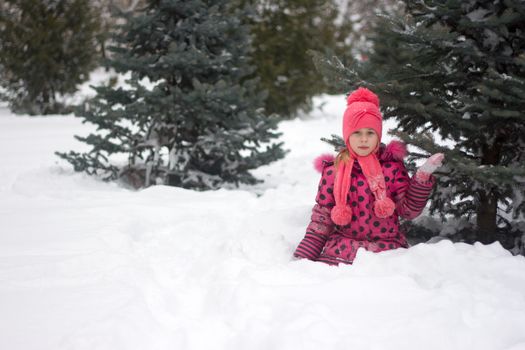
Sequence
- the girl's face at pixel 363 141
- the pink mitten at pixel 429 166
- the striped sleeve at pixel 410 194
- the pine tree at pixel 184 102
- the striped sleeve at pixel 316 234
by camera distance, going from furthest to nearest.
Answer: the pine tree at pixel 184 102, the striped sleeve at pixel 316 234, the girl's face at pixel 363 141, the striped sleeve at pixel 410 194, the pink mitten at pixel 429 166

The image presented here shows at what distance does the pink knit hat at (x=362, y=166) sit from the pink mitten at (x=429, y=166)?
0.23 m

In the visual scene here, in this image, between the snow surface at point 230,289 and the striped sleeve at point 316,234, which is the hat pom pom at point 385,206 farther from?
the striped sleeve at point 316,234

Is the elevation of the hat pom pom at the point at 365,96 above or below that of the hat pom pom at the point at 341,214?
above

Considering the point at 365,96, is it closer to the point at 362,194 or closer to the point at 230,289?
Result: the point at 362,194

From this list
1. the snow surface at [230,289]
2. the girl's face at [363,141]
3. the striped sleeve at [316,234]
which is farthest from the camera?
the striped sleeve at [316,234]

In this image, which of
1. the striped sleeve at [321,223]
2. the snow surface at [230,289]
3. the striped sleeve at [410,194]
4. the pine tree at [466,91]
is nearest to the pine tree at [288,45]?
the snow surface at [230,289]

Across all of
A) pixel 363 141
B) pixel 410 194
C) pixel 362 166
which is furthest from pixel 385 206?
pixel 363 141

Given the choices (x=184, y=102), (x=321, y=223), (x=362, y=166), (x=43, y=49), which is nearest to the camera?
(x=362, y=166)

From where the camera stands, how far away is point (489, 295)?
2451 millimetres

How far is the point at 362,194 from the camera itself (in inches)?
123

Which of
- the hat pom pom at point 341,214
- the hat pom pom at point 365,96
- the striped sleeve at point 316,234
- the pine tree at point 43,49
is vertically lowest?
the striped sleeve at point 316,234

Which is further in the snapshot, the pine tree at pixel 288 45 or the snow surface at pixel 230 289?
the pine tree at pixel 288 45

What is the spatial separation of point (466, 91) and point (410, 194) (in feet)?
3.14

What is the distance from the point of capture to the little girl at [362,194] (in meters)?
2.99
